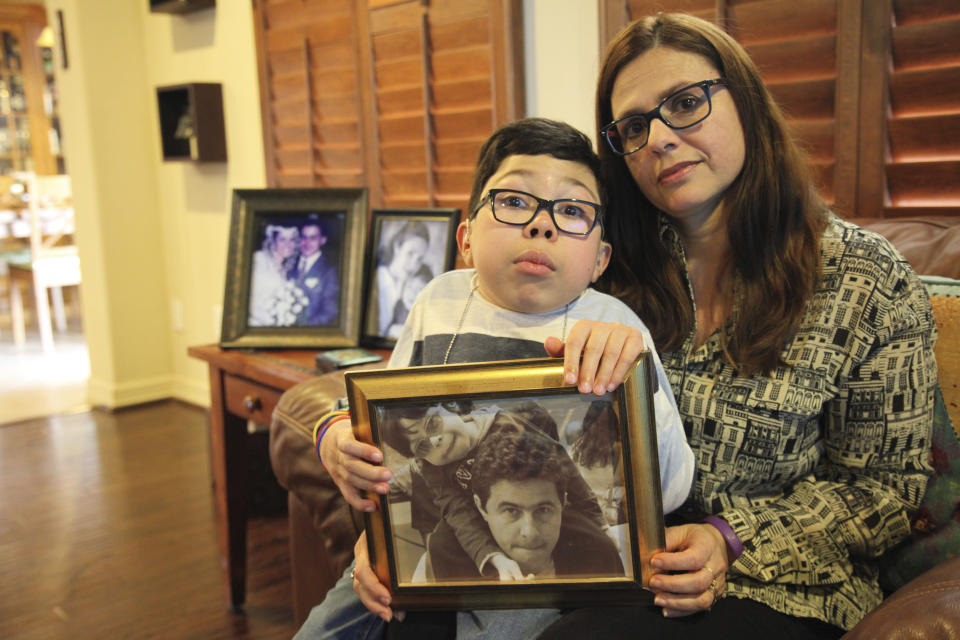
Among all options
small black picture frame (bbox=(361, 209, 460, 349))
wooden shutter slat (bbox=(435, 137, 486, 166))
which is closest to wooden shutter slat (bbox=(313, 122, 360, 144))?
wooden shutter slat (bbox=(435, 137, 486, 166))

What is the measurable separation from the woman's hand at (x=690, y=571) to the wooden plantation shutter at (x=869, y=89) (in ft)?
2.93

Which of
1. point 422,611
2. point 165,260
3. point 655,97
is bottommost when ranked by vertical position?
point 422,611

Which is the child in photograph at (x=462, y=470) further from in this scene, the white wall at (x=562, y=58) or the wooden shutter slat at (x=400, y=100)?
the wooden shutter slat at (x=400, y=100)

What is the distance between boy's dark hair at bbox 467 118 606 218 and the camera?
1074 millimetres

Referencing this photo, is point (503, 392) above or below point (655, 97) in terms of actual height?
below

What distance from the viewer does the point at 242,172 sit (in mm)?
3381

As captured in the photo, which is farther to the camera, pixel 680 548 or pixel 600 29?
pixel 600 29

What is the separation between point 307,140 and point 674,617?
2.37 metres

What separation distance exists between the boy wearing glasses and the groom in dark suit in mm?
980

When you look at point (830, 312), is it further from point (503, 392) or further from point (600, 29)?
point (600, 29)

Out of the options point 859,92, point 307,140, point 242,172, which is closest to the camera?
point 859,92

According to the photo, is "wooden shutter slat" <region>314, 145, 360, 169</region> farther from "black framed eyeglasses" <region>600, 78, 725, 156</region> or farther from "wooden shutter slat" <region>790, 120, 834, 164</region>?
"black framed eyeglasses" <region>600, 78, 725, 156</region>

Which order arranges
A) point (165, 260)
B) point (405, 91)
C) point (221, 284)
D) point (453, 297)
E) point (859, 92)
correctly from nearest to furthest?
point (453, 297)
point (859, 92)
point (405, 91)
point (221, 284)
point (165, 260)

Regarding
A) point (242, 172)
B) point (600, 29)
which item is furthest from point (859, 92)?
point (242, 172)
